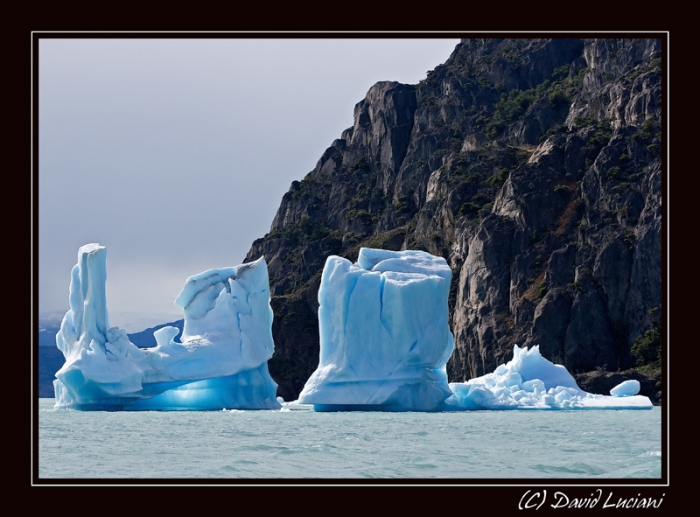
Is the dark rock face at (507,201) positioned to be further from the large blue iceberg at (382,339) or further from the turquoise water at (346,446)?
the turquoise water at (346,446)

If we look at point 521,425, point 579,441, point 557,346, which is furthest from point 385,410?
point 557,346

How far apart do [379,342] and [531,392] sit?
7.75 metres

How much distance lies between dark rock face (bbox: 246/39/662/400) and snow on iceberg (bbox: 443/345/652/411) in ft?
52.9

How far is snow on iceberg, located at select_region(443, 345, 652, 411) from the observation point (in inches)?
1683

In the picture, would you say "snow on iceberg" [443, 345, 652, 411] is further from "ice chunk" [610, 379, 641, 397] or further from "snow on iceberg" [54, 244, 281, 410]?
"snow on iceberg" [54, 244, 281, 410]

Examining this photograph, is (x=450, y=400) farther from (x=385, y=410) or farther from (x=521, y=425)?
(x=521, y=425)

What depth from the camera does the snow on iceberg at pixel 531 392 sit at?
4275cm

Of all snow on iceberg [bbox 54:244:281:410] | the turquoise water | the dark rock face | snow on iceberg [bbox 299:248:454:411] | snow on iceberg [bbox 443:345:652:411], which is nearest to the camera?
the turquoise water

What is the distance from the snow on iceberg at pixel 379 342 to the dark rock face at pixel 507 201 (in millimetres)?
23177

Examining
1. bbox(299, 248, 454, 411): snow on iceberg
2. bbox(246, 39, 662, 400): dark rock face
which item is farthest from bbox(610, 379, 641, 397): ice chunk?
bbox(246, 39, 662, 400): dark rock face

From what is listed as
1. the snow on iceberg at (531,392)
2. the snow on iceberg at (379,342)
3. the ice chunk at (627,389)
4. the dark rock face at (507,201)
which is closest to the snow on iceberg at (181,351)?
the snow on iceberg at (379,342)

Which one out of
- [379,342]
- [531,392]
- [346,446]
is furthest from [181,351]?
[346,446]

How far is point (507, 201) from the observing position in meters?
70.4

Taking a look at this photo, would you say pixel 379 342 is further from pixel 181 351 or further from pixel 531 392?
pixel 531 392
